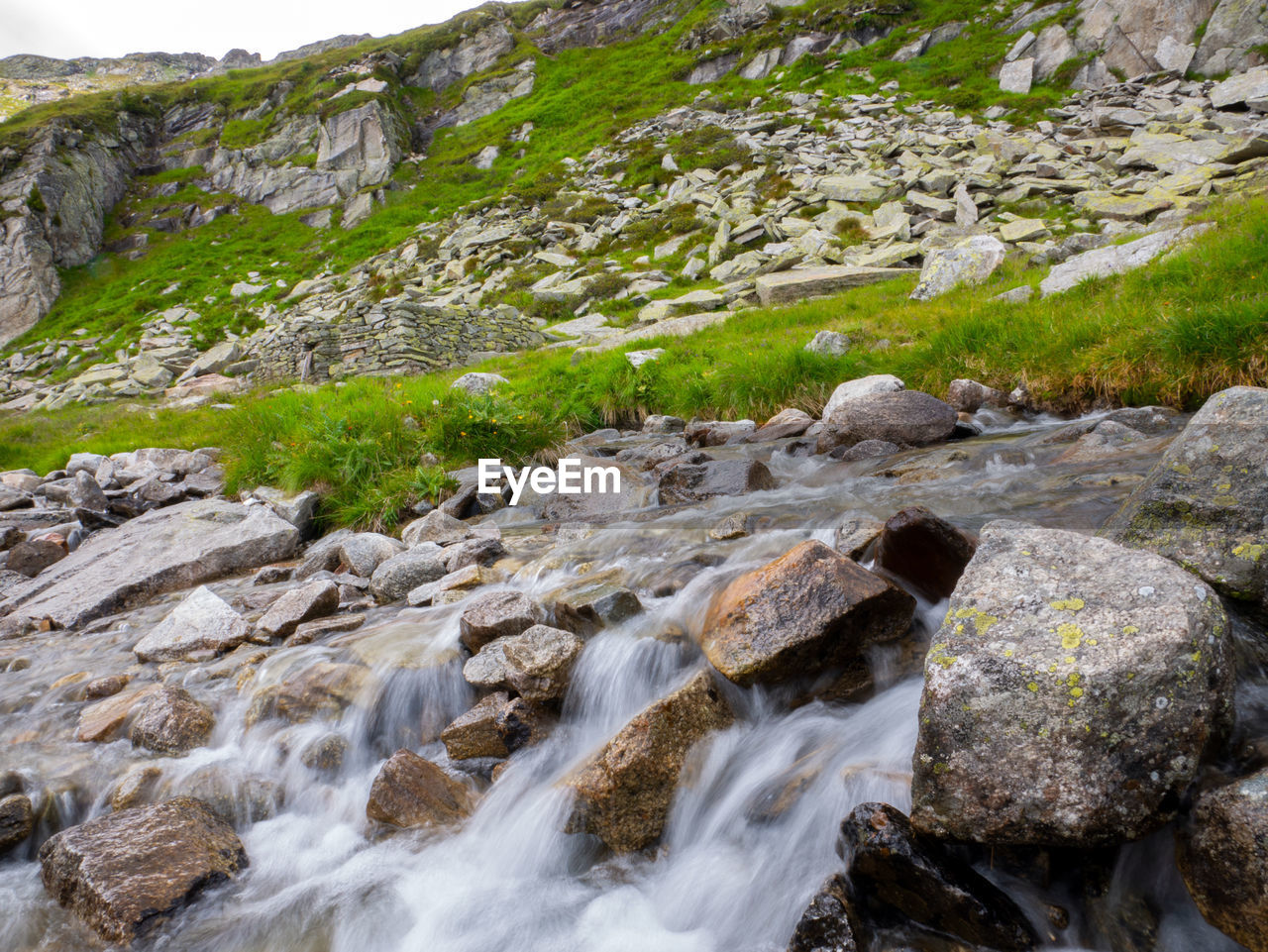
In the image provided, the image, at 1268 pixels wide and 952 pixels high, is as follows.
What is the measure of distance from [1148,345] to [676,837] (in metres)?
6.57

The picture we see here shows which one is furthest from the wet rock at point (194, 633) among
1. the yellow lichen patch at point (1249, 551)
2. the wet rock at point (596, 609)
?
the yellow lichen patch at point (1249, 551)

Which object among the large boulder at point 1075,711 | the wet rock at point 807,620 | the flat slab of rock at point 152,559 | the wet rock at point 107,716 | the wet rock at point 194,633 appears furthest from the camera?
the flat slab of rock at point 152,559

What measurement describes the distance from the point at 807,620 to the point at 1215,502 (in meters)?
1.69

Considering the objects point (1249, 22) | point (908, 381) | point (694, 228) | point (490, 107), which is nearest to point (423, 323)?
point (694, 228)

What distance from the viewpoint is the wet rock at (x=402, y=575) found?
5070mm

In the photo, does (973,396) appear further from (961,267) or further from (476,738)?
(476,738)

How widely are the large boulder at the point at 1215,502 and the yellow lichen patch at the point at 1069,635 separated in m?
0.89

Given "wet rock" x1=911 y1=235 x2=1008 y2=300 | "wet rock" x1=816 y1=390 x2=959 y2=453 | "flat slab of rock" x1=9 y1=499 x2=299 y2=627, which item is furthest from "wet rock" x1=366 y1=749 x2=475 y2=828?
"wet rock" x1=911 y1=235 x2=1008 y2=300

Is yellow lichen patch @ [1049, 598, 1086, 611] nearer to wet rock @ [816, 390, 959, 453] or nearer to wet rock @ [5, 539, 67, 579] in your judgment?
wet rock @ [816, 390, 959, 453]

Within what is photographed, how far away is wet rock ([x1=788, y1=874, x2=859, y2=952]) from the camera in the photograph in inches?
76.8

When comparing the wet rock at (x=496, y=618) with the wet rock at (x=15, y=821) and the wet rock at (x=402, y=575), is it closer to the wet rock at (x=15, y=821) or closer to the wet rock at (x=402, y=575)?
the wet rock at (x=402, y=575)

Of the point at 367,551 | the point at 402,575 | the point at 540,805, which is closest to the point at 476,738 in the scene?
the point at 540,805

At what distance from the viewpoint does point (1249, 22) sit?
2609 centimetres

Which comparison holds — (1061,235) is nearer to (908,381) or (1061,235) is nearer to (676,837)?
(908,381)
